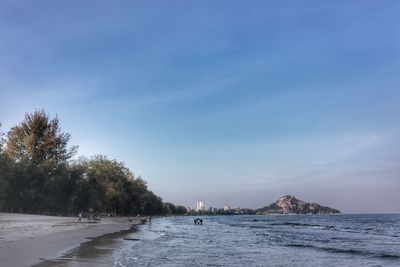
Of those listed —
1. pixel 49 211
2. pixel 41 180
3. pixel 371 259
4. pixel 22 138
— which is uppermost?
pixel 22 138

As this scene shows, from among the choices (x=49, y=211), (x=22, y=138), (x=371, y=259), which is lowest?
(x=371, y=259)

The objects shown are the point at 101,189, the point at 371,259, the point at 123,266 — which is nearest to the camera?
the point at 123,266

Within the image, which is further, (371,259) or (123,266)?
(371,259)

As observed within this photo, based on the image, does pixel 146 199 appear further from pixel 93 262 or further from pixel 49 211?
pixel 93 262

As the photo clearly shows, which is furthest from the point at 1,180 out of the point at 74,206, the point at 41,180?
the point at 74,206

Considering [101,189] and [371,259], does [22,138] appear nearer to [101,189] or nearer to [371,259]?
[101,189]

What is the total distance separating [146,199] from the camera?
5891 inches

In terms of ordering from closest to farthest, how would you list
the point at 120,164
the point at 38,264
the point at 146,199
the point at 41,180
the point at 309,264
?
the point at 38,264 → the point at 309,264 → the point at 41,180 → the point at 120,164 → the point at 146,199

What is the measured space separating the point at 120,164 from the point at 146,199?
112ft

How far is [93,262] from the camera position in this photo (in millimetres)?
17328

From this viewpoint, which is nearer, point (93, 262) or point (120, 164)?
point (93, 262)

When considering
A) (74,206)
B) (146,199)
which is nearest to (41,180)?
(74,206)

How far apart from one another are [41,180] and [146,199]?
82522 mm

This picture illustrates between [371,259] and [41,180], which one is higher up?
[41,180]
